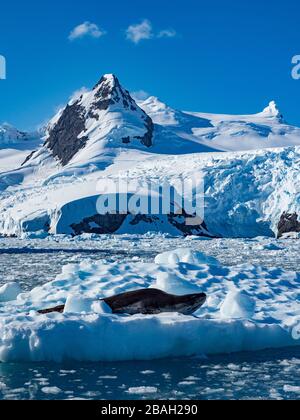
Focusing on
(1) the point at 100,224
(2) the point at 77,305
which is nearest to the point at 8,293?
(2) the point at 77,305

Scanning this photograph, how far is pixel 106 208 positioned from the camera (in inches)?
2542

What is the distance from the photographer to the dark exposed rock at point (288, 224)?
59000mm

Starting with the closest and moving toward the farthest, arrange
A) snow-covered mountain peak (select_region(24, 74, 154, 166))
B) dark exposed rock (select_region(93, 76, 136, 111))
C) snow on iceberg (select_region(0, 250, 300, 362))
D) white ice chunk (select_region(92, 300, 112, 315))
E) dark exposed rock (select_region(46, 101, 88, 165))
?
snow on iceberg (select_region(0, 250, 300, 362)), white ice chunk (select_region(92, 300, 112, 315)), snow-covered mountain peak (select_region(24, 74, 154, 166)), dark exposed rock (select_region(93, 76, 136, 111)), dark exposed rock (select_region(46, 101, 88, 165))

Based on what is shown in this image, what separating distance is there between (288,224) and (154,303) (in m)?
52.4

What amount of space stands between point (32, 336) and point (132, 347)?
129 cm

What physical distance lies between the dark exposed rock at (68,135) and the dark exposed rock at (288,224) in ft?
163

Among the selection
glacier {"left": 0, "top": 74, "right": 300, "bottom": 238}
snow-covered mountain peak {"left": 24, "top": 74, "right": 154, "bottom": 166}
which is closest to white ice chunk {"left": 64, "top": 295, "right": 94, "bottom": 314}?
glacier {"left": 0, "top": 74, "right": 300, "bottom": 238}

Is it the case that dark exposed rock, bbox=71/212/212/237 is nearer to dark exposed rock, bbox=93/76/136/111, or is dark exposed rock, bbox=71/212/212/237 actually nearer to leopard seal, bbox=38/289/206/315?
dark exposed rock, bbox=93/76/136/111

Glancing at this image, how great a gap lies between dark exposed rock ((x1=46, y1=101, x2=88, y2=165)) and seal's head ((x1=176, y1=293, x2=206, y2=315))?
9336cm

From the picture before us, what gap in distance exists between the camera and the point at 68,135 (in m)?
111

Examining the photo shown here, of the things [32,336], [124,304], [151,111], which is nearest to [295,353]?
[124,304]

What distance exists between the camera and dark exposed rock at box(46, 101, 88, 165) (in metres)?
105

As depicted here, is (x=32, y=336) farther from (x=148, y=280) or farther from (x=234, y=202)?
(x=234, y=202)

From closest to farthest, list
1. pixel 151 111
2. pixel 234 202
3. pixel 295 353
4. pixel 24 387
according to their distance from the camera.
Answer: pixel 24 387 < pixel 295 353 < pixel 234 202 < pixel 151 111
